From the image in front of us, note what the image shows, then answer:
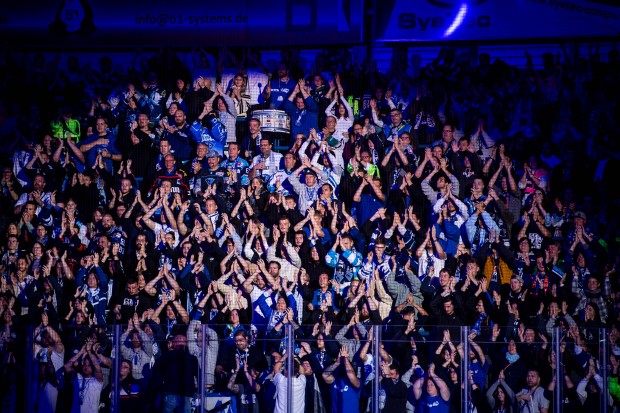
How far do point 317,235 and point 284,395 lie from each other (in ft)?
7.74

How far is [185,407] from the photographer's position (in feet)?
25.9

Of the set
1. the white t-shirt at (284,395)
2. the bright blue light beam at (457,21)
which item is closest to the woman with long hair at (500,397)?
the white t-shirt at (284,395)

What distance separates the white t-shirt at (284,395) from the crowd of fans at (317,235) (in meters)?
0.02

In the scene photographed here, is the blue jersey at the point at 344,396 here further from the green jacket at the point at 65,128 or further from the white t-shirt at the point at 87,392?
the green jacket at the point at 65,128

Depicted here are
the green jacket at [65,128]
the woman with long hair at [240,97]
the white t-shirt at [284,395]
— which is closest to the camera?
the white t-shirt at [284,395]

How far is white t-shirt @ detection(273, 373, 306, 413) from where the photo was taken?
801cm

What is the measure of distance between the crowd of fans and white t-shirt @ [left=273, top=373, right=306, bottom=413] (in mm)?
20

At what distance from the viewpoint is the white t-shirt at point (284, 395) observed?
8008 millimetres

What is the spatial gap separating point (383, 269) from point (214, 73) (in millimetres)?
3401

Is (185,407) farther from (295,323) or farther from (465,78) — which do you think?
(465,78)

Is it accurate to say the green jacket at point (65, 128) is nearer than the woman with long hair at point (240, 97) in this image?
No

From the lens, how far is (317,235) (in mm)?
9891

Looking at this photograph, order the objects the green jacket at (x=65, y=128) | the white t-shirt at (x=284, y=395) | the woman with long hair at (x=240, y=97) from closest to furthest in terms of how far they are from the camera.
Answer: the white t-shirt at (x=284, y=395)
the woman with long hair at (x=240, y=97)
the green jacket at (x=65, y=128)

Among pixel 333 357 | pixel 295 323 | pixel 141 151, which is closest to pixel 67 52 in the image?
pixel 141 151
